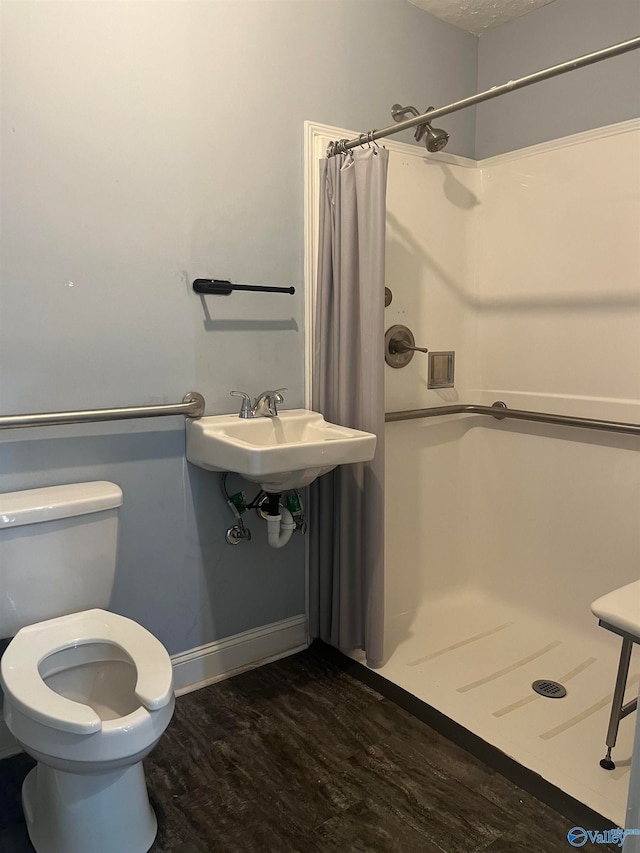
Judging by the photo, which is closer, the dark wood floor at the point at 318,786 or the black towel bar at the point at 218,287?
the dark wood floor at the point at 318,786

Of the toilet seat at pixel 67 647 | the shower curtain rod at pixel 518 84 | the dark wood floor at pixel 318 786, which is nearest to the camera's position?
the toilet seat at pixel 67 647

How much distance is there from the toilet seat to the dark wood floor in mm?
452

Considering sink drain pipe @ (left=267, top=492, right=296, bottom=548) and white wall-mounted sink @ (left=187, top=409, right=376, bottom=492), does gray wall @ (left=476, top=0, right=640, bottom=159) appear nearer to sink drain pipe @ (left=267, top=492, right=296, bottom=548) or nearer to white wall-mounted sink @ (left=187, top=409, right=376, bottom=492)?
white wall-mounted sink @ (left=187, top=409, right=376, bottom=492)

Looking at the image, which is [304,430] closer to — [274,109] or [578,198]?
[274,109]

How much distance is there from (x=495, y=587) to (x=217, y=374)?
1581 millimetres

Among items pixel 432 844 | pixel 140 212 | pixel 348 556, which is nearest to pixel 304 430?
pixel 348 556

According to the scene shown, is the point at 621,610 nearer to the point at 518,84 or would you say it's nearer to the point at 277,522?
the point at 277,522

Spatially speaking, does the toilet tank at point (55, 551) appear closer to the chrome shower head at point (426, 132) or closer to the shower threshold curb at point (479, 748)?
the shower threshold curb at point (479, 748)

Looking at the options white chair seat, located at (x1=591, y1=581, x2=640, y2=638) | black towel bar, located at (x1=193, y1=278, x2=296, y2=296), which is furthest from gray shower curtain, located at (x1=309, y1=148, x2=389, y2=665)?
white chair seat, located at (x1=591, y1=581, x2=640, y2=638)

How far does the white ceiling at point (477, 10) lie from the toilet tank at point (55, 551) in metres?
2.14

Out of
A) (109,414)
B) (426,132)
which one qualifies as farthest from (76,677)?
(426,132)

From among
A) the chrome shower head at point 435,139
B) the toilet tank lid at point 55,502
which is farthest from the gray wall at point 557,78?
the toilet tank lid at point 55,502

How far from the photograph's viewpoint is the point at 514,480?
8.92ft

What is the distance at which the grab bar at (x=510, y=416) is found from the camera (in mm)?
2277
